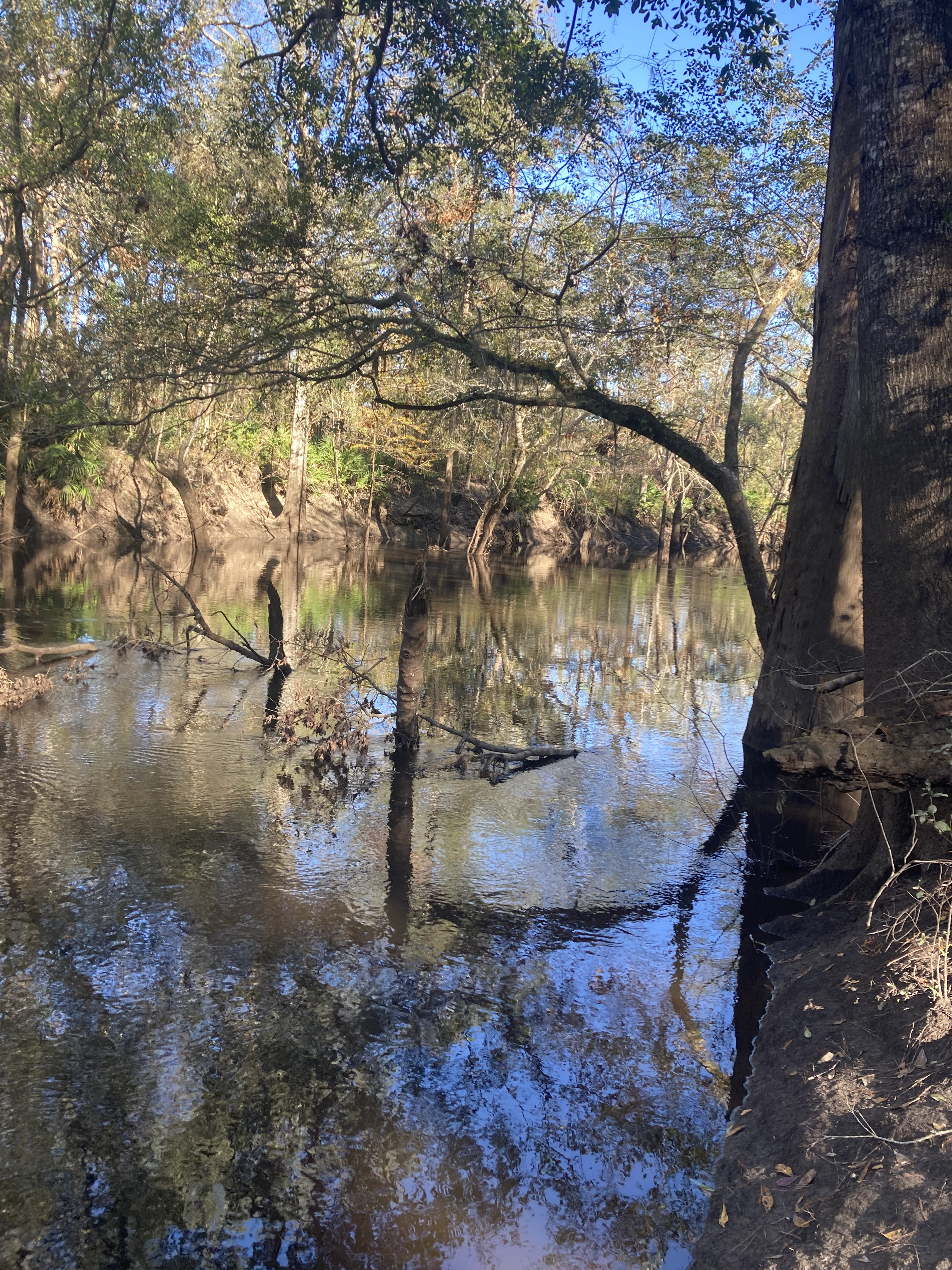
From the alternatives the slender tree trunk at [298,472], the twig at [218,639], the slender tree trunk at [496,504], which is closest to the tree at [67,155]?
the twig at [218,639]

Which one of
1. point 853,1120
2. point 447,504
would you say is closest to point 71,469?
point 447,504

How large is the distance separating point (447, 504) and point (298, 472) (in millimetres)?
6569

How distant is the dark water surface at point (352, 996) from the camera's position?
3.61 m

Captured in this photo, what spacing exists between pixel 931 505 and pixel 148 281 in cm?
1427

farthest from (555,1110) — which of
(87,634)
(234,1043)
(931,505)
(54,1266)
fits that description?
(87,634)

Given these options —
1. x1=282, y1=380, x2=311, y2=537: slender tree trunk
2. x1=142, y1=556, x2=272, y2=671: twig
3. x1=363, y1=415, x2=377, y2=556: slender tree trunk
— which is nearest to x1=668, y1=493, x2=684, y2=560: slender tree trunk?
x1=363, y1=415, x2=377, y2=556: slender tree trunk

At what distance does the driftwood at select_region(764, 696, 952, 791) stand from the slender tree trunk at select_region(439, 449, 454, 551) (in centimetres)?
3282

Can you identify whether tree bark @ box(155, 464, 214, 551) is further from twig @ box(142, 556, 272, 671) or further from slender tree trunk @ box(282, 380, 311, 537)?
twig @ box(142, 556, 272, 671)

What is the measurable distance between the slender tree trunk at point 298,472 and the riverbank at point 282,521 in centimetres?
123

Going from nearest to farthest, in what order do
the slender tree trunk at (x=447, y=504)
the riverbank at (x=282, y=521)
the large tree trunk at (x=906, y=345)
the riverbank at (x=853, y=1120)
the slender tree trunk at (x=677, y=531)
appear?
the riverbank at (x=853, y=1120), the large tree trunk at (x=906, y=345), the riverbank at (x=282, y=521), the slender tree trunk at (x=447, y=504), the slender tree trunk at (x=677, y=531)

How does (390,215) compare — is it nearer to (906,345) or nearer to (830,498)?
(830,498)

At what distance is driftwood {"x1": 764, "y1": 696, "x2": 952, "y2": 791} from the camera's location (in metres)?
4.43

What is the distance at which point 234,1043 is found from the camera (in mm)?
4602

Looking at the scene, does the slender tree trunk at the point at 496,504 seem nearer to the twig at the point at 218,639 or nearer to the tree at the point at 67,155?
the tree at the point at 67,155
